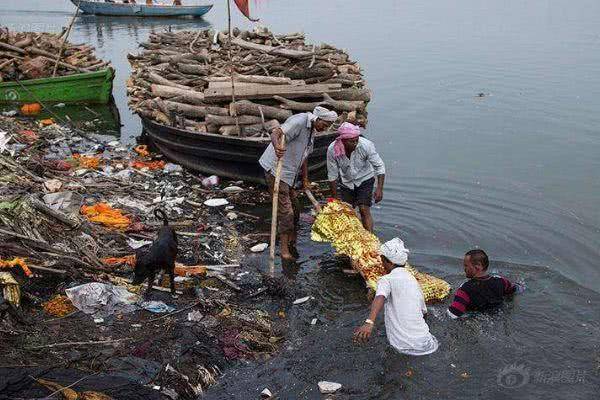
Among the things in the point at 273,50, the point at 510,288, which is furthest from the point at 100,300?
the point at 273,50

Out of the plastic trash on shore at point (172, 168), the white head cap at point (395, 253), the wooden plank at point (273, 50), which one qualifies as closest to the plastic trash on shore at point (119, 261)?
the white head cap at point (395, 253)

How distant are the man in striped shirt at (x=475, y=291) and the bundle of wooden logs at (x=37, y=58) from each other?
16.5 m

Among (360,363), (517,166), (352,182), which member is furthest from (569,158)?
(360,363)

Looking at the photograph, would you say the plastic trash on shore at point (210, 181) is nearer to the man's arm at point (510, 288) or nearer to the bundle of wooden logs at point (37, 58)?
the man's arm at point (510, 288)

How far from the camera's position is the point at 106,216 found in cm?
891

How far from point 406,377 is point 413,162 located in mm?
9537

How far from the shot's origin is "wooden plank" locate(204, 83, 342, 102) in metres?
11.4

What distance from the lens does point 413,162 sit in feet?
48.1

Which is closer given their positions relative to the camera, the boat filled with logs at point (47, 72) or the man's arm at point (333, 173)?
the man's arm at point (333, 173)

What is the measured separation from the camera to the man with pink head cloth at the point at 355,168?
7820 millimetres

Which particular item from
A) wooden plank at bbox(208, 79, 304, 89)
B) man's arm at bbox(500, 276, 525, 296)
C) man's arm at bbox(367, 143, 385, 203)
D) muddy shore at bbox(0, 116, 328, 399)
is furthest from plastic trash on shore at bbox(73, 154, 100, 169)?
man's arm at bbox(500, 276, 525, 296)

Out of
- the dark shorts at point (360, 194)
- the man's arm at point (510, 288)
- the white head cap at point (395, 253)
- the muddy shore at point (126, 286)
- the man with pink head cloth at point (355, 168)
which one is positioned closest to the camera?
the muddy shore at point (126, 286)

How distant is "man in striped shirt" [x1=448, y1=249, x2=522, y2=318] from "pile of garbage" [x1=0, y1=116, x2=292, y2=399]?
2.09m

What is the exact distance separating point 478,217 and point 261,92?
190 inches
